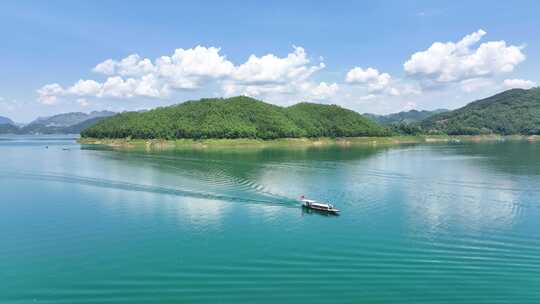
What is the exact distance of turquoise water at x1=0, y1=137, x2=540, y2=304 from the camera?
2056 centimetres

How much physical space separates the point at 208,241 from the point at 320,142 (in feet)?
504

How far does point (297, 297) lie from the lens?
19.7 metres

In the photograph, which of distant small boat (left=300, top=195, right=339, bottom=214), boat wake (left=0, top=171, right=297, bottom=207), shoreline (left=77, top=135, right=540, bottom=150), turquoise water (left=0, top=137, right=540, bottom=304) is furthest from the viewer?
shoreline (left=77, top=135, right=540, bottom=150)

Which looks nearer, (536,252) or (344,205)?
(536,252)

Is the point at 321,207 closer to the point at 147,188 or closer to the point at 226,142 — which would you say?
the point at 147,188

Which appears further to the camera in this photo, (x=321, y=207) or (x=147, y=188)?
(x=147, y=188)

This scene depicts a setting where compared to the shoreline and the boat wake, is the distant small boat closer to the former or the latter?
the boat wake

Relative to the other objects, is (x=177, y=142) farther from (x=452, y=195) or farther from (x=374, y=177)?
(x=452, y=195)

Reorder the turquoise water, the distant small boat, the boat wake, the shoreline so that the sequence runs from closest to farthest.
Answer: the turquoise water → the distant small boat → the boat wake → the shoreline

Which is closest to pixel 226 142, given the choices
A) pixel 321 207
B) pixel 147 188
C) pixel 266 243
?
pixel 147 188

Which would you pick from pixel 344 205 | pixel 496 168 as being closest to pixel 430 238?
pixel 344 205

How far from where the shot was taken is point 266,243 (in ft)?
93.9

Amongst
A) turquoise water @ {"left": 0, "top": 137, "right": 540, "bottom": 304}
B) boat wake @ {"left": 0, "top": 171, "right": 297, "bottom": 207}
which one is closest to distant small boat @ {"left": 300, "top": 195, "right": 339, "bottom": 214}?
turquoise water @ {"left": 0, "top": 137, "right": 540, "bottom": 304}

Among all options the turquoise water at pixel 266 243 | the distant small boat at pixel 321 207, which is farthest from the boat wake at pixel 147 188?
the distant small boat at pixel 321 207
